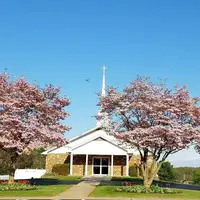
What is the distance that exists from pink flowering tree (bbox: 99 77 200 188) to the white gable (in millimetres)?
18686

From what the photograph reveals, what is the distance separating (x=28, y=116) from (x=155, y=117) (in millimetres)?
8294

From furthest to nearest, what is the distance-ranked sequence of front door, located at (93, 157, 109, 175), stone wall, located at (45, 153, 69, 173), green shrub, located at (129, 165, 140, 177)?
stone wall, located at (45, 153, 69, 173), front door, located at (93, 157, 109, 175), green shrub, located at (129, 165, 140, 177)

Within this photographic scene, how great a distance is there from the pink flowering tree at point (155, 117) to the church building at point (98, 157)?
18465 mm

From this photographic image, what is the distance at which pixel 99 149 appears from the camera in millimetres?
45062

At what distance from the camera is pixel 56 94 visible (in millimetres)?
26625

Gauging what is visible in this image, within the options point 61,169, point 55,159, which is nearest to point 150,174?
point 61,169

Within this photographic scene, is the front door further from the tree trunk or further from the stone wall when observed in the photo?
the tree trunk

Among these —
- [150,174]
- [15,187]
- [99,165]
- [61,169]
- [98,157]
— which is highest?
[98,157]

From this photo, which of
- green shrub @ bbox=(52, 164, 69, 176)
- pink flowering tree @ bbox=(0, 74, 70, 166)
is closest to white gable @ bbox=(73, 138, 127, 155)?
green shrub @ bbox=(52, 164, 69, 176)

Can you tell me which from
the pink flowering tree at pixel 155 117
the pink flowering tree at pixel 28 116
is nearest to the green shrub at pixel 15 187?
the pink flowering tree at pixel 28 116

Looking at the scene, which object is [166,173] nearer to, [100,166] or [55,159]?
[100,166]

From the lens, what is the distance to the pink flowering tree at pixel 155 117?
2438 centimetres

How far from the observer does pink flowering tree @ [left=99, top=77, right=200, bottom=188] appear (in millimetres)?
24375

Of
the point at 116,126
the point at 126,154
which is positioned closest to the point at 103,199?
the point at 116,126
